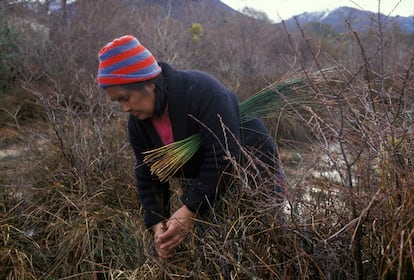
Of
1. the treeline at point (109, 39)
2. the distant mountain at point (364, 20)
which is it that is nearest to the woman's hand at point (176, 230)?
the distant mountain at point (364, 20)

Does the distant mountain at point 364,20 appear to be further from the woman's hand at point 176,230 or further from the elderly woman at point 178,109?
the woman's hand at point 176,230

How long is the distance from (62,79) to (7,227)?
178 inches

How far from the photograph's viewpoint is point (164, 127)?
6.58 feet

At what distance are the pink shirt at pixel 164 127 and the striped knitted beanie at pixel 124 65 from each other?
19 centimetres

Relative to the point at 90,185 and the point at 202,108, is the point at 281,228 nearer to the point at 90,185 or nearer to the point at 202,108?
the point at 202,108

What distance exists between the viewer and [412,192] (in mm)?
1359

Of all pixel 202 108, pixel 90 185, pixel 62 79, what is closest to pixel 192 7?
pixel 62 79

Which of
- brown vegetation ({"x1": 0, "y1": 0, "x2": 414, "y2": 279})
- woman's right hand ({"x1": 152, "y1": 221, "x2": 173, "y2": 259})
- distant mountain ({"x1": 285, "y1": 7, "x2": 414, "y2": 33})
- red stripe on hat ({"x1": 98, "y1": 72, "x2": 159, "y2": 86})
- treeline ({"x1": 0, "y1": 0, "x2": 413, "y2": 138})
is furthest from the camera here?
treeline ({"x1": 0, "y1": 0, "x2": 413, "y2": 138})

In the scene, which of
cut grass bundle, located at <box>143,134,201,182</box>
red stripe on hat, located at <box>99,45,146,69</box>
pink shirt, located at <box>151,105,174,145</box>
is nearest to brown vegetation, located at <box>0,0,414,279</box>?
cut grass bundle, located at <box>143,134,201,182</box>

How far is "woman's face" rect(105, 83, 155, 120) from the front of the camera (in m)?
1.86

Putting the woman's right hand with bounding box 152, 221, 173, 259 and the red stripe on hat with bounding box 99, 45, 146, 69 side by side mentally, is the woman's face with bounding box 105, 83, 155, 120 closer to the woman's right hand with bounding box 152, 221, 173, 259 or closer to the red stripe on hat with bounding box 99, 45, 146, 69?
the red stripe on hat with bounding box 99, 45, 146, 69

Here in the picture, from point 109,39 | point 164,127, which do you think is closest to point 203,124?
point 164,127

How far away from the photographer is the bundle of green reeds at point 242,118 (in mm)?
1937

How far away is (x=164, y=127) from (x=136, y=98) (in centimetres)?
20
